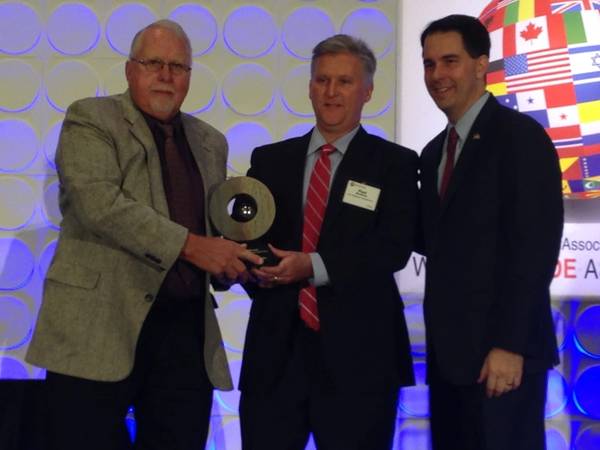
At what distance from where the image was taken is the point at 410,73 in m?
3.67

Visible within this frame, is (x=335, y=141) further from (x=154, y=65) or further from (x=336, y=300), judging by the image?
(x=154, y=65)

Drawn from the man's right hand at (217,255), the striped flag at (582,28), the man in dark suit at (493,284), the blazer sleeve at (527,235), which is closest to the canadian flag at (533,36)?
the striped flag at (582,28)

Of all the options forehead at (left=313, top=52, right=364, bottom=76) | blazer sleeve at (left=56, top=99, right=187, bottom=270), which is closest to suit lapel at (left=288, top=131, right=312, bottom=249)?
forehead at (left=313, top=52, right=364, bottom=76)

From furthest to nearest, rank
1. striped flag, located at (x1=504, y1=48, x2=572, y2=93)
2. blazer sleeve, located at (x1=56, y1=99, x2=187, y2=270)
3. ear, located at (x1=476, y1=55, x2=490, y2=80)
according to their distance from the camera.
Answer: striped flag, located at (x1=504, y1=48, x2=572, y2=93) < ear, located at (x1=476, y1=55, x2=490, y2=80) < blazer sleeve, located at (x1=56, y1=99, x2=187, y2=270)

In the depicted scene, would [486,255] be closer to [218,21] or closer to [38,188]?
[218,21]

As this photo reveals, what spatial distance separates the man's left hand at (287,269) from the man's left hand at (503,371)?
0.59 meters

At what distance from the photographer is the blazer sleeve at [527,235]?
214cm

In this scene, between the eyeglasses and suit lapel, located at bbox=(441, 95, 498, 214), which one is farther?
the eyeglasses

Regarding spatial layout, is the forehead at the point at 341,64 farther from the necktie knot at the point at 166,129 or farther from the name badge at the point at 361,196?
the necktie knot at the point at 166,129

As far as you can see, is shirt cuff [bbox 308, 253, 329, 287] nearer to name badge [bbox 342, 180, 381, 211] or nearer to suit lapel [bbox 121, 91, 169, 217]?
name badge [bbox 342, 180, 381, 211]

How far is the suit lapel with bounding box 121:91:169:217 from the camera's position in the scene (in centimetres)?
239

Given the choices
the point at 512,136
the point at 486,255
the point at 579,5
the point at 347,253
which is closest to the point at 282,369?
the point at 347,253

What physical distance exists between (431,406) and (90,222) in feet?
3.86

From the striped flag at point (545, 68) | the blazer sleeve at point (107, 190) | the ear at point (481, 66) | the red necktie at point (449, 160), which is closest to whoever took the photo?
the blazer sleeve at point (107, 190)
